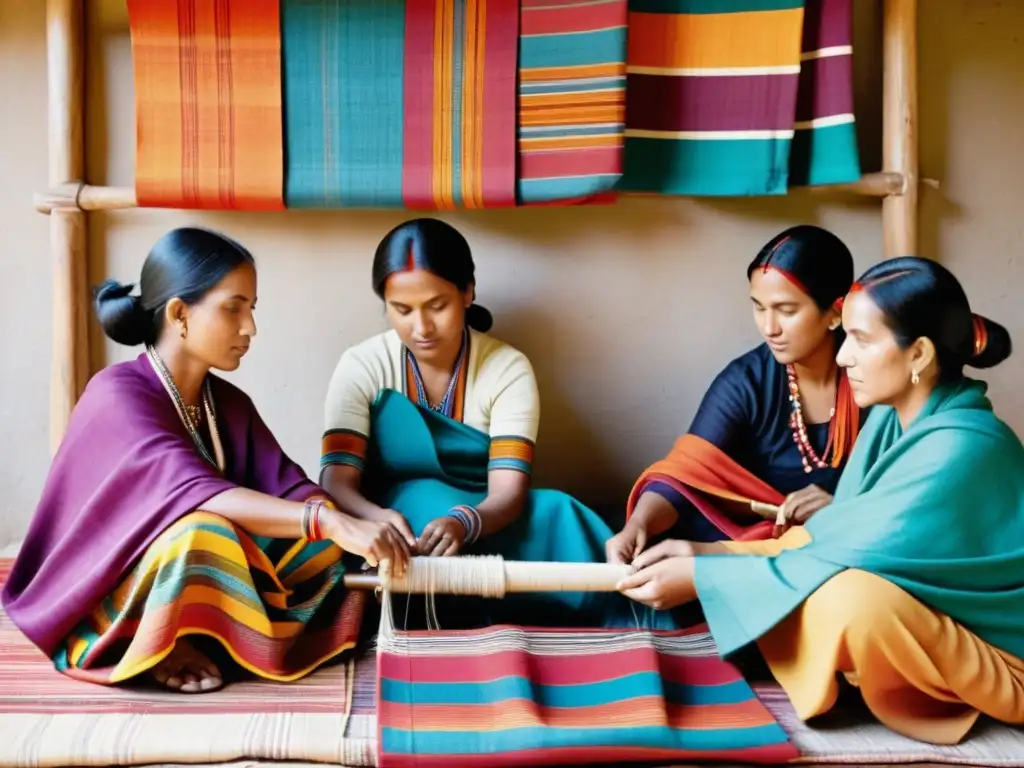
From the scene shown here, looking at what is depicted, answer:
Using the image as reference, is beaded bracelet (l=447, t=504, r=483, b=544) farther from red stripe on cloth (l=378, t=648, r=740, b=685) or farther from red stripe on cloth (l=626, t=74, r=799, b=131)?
red stripe on cloth (l=626, t=74, r=799, b=131)

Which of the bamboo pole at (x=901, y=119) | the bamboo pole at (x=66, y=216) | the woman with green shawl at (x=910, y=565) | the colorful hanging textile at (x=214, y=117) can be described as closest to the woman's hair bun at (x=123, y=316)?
the colorful hanging textile at (x=214, y=117)

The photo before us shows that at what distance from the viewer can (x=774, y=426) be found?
2812 millimetres

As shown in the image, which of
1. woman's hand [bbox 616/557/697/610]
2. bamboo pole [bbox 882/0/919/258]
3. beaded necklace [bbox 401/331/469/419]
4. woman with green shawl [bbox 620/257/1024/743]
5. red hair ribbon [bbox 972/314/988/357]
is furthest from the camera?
bamboo pole [bbox 882/0/919/258]

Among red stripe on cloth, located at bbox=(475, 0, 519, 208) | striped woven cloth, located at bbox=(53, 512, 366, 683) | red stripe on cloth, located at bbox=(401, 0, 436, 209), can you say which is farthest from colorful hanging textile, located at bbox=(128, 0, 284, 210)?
striped woven cloth, located at bbox=(53, 512, 366, 683)

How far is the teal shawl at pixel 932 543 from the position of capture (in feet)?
6.65

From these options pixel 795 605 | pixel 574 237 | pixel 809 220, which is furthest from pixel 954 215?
pixel 795 605

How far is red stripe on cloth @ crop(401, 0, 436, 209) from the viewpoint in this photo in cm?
312

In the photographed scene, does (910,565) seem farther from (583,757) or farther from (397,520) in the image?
(397,520)

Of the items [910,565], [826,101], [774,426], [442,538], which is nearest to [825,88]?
[826,101]

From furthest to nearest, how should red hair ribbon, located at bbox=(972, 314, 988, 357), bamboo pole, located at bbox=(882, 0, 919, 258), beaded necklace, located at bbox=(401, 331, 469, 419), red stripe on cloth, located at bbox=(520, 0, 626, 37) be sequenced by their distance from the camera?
1. bamboo pole, located at bbox=(882, 0, 919, 258)
2. red stripe on cloth, located at bbox=(520, 0, 626, 37)
3. beaded necklace, located at bbox=(401, 331, 469, 419)
4. red hair ribbon, located at bbox=(972, 314, 988, 357)

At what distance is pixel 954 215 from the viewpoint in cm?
336

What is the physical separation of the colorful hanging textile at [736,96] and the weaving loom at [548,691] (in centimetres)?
144

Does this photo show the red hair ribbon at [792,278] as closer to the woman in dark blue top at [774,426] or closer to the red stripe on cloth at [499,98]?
the woman in dark blue top at [774,426]

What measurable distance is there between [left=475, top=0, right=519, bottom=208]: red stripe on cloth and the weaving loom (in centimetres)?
129
